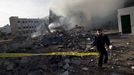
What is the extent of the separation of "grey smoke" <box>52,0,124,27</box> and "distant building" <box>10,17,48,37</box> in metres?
7.64

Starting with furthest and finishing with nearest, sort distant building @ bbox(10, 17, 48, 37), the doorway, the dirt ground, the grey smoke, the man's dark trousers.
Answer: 1. distant building @ bbox(10, 17, 48, 37)
2. the grey smoke
3. the doorway
4. the man's dark trousers
5. the dirt ground

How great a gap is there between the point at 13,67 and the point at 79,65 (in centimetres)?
286

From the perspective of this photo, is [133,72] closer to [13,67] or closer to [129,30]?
[13,67]

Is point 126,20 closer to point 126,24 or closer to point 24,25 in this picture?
point 126,24

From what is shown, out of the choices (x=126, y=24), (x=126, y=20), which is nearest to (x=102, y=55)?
(x=126, y=24)

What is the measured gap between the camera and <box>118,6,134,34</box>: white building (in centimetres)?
1802

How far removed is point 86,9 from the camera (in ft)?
119

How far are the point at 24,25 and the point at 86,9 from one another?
2367 centimetres

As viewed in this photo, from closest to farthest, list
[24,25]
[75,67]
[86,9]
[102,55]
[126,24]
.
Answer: [102,55], [75,67], [126,24], [86,9], [24,25]

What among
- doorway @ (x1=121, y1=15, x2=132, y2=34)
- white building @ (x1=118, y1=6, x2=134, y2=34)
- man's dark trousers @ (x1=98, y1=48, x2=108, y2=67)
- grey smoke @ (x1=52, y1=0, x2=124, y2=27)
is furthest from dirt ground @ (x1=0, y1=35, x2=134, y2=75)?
grey smoke @ (x1=52, y1=0, x2=124, y2=27)

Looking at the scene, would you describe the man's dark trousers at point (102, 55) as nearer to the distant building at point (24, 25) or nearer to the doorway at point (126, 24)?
the doorway at point (126, 24)

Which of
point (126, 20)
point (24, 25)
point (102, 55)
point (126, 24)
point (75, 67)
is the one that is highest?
point (24, 25)

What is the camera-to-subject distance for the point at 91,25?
35.4 m

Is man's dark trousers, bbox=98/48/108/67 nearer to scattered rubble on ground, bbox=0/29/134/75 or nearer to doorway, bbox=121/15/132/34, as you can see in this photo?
scattered rubble on ground, bbox=0/29/134/75
